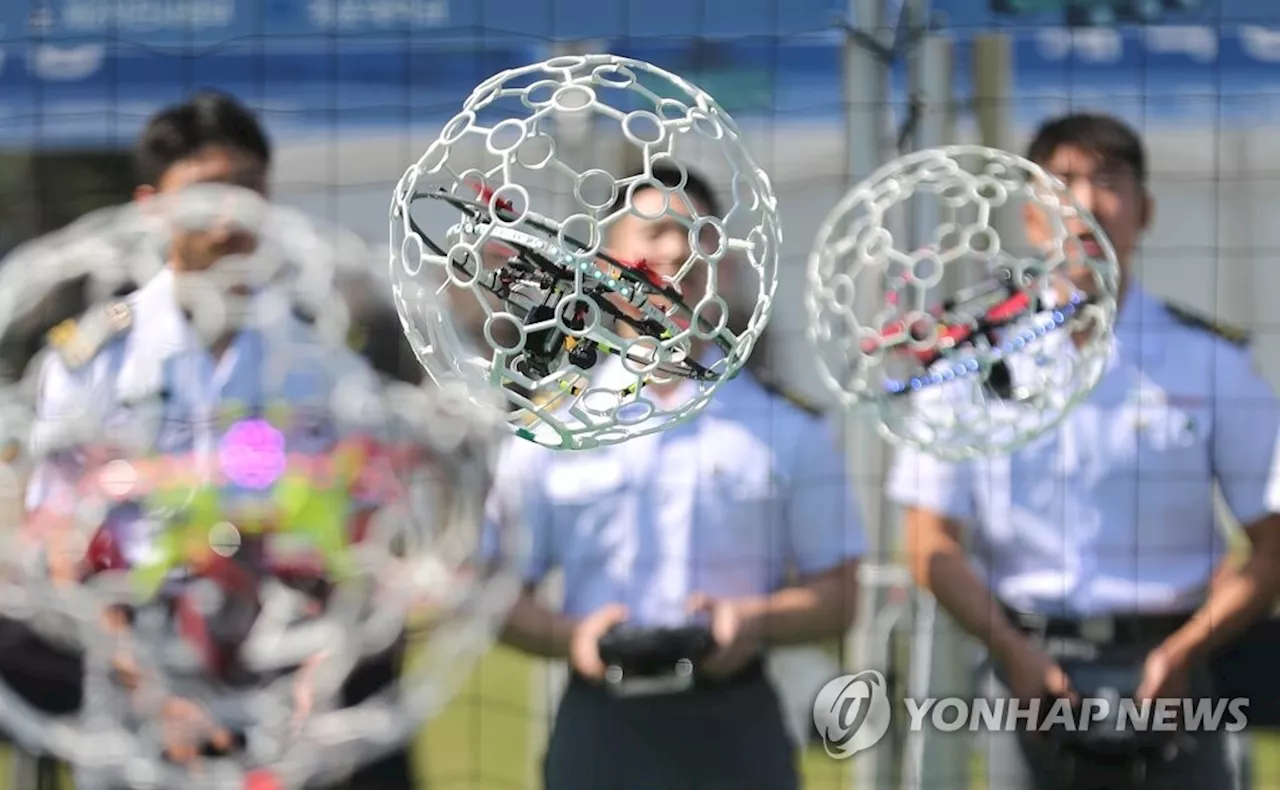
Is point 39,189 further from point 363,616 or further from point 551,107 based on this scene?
point 551,107

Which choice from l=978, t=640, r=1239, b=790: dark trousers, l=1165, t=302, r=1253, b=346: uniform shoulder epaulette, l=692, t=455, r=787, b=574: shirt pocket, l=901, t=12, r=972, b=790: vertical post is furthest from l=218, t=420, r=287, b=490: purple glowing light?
l=1165, t=302, r=1253, b=346: uniform shoulder epaulette

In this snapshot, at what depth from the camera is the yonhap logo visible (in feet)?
8.21

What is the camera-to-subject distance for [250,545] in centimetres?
251

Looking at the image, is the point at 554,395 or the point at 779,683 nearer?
the point at 554,395

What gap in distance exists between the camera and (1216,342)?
2.51 meters

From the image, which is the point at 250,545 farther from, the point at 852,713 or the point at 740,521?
the point at 852,713

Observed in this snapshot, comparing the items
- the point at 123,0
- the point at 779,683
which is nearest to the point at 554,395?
the point at 779,683

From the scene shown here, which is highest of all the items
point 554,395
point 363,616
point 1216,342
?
point 554,395

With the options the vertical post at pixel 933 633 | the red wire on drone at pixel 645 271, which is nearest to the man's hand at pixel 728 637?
the vertical post at pixel 933 633

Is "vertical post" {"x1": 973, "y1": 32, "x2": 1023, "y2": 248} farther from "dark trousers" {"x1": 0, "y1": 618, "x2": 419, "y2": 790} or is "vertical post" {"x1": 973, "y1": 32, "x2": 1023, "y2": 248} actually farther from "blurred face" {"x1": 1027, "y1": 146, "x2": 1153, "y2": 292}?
"dark trousers" {"x1": 0, "y1": 618, "x2": 419, "y2": 790}

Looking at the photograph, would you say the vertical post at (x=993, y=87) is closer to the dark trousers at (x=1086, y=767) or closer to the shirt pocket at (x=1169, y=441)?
the shirt pocket at (x=1169, y=441)

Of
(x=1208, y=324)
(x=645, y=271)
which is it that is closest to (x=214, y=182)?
(x=645, y=271)

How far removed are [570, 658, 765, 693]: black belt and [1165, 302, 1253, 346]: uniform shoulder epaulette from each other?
0.75 meters

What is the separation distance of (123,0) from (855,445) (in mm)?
1203
